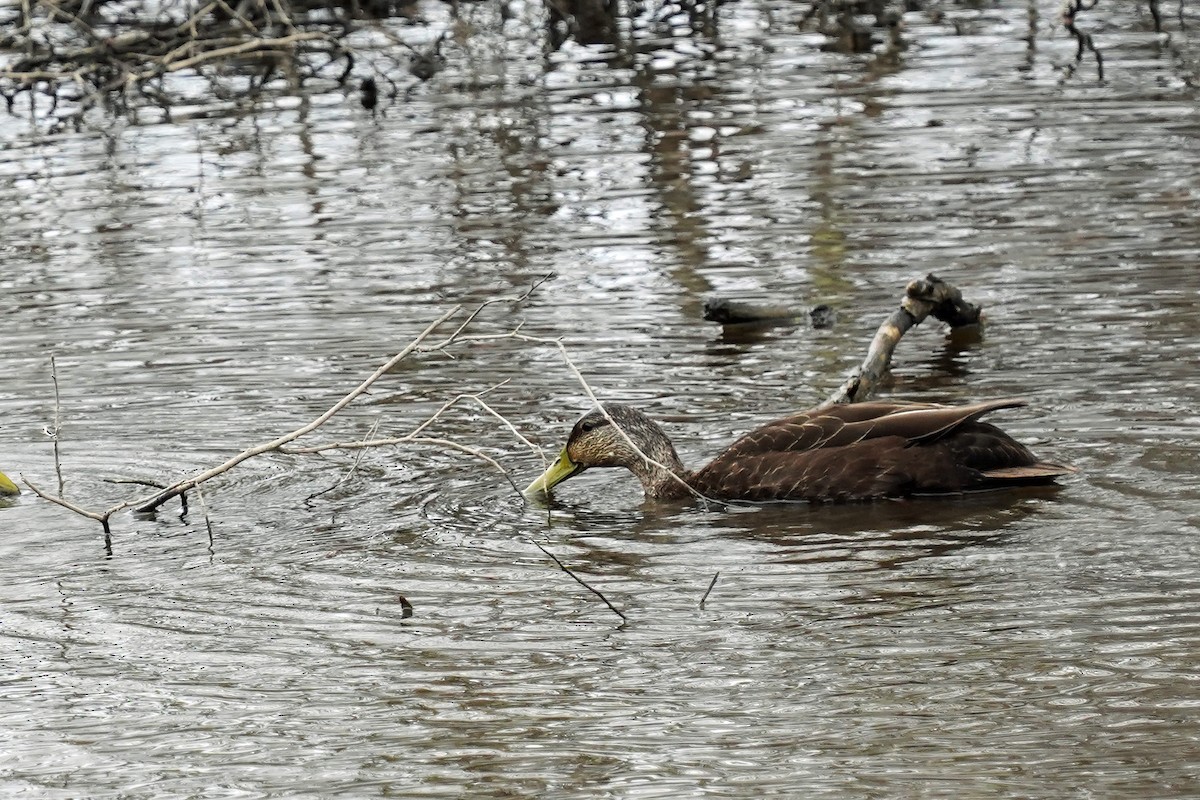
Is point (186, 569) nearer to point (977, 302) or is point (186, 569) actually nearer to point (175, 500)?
point (175, 500)

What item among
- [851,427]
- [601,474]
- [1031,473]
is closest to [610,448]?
[601,474]

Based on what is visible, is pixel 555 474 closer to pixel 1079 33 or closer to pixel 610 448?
pixel 610 448

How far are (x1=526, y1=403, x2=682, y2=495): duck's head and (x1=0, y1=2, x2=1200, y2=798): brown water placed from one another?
19 cm

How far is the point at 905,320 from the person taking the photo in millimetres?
10586

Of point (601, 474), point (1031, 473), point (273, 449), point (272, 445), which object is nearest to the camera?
point (272, 445)

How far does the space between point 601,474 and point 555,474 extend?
79 centimetres

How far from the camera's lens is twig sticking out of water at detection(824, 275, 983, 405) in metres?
9.82

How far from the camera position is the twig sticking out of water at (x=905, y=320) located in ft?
32.2

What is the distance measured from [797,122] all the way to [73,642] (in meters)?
12.9

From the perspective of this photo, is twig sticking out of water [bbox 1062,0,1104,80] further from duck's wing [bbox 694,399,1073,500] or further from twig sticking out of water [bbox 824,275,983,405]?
duck's wing [bbox 694,399,1073,500]

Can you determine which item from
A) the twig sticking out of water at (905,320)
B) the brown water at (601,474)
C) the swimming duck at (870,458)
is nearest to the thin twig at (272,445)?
the brown water at (601,474)

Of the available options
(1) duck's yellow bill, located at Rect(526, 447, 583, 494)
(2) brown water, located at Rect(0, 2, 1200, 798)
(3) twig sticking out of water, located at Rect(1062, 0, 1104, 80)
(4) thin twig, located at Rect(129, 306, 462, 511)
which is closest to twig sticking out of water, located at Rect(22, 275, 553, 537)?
(4) thin twig, located at Rect(129, 306, 462, 511)

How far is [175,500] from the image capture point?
366 inches

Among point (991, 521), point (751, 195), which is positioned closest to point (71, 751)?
point (991, 521)
